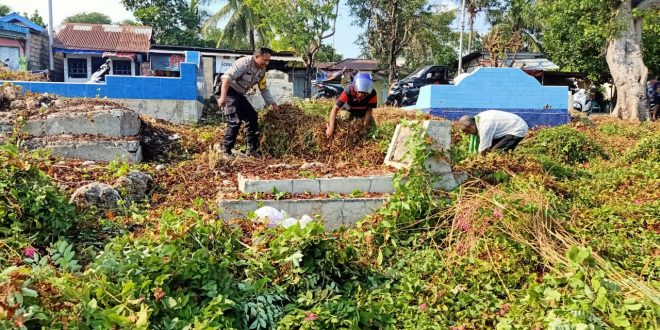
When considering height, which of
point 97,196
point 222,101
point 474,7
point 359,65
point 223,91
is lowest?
point 97,196

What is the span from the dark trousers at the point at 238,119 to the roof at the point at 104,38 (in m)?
20.8

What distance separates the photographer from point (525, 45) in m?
30.8

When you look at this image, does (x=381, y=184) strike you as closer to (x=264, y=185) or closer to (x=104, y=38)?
(x=264, y=185)

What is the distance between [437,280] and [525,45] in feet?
100

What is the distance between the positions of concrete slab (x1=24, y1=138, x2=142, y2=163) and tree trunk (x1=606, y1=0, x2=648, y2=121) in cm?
1286

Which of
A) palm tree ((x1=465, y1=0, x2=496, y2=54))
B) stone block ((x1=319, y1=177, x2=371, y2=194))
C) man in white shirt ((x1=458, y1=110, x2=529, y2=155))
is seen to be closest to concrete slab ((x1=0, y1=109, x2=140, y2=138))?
stone block ((x1=319, y1=177, x2=371, y2=194))

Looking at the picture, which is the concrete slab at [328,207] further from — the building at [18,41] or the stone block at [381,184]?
the building at [18,41]

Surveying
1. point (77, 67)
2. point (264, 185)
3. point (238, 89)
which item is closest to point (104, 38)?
point (77, 67)

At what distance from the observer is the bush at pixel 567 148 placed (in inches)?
311

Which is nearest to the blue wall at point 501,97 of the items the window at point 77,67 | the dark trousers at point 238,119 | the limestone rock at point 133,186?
the dark trousers at point 238,119

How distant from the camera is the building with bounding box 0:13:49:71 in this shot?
2214 cm

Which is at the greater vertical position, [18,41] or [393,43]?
[393,43]

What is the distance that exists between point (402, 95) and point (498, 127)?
8.98m

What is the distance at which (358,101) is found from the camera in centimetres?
640
